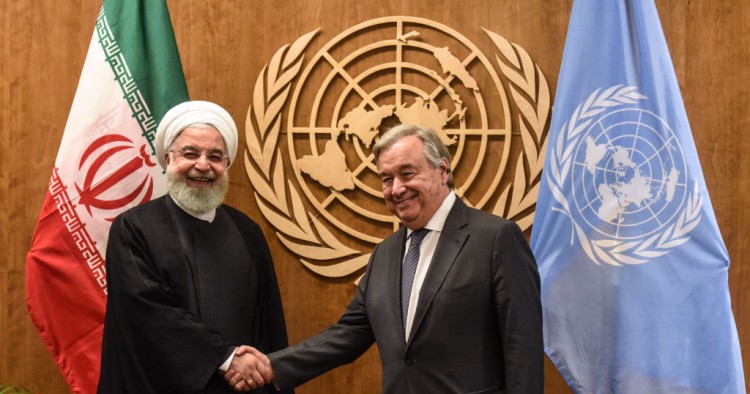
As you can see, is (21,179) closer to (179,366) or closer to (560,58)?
(179,366)

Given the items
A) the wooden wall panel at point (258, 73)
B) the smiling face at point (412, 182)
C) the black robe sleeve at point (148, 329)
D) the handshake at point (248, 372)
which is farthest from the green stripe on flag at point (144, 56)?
the smiling face at point (412, 182)

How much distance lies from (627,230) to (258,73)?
1.61 meters

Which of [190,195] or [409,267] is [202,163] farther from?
[409,267]

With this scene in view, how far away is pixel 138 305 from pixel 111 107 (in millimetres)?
915

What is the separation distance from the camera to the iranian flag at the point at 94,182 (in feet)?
10.1

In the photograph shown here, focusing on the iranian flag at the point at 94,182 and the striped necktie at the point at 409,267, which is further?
the iranian flag at the point at 94,182

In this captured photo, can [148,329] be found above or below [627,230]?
below

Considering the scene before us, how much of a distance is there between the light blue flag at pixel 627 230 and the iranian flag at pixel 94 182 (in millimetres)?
1490

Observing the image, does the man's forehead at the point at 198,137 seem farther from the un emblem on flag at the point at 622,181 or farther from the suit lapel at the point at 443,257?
the un emblem on flag at the point at 622,181

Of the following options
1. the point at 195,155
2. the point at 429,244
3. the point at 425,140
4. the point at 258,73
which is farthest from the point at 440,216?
the point at 258,73

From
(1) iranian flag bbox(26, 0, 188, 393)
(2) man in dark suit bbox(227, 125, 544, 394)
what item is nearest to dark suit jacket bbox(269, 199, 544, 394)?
(2) man in dark suit bbox(227, 125, 544, 394)

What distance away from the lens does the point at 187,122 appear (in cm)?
278

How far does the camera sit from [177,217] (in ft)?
9.16

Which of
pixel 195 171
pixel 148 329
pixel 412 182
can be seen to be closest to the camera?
pixel 412 182
